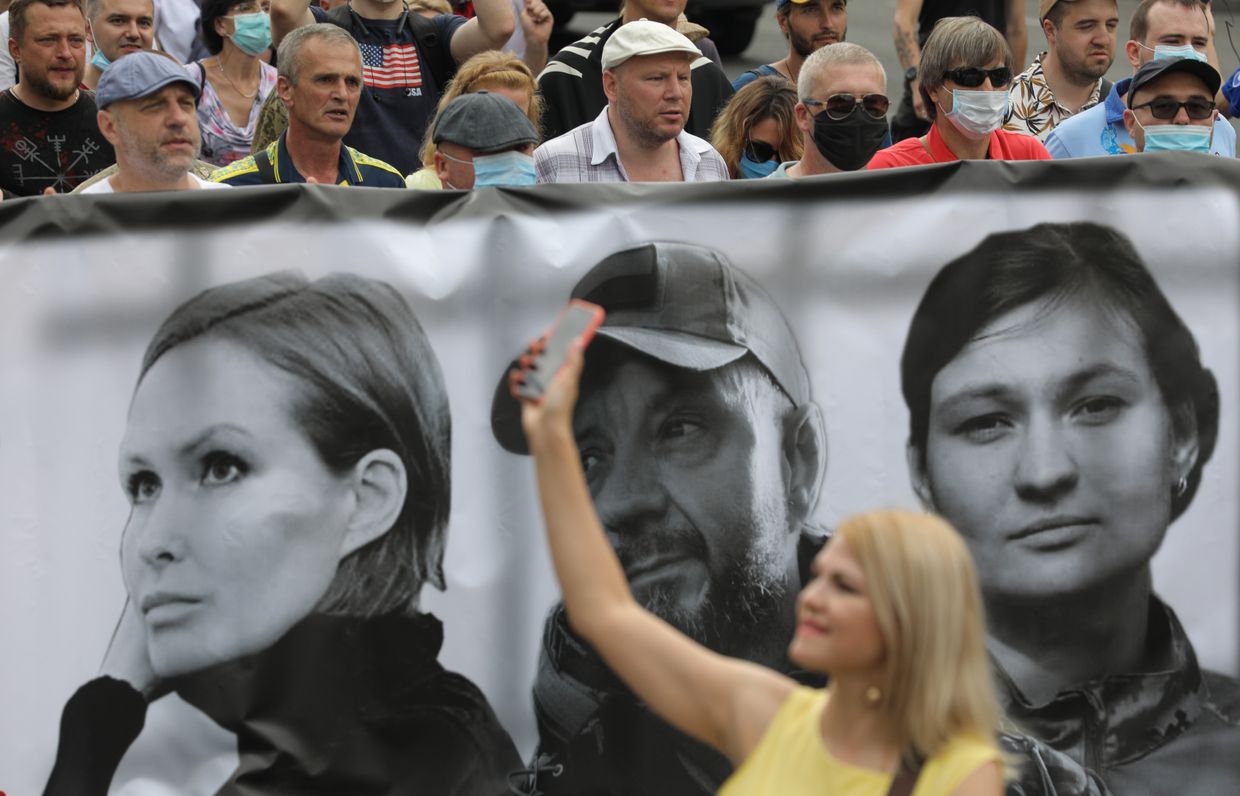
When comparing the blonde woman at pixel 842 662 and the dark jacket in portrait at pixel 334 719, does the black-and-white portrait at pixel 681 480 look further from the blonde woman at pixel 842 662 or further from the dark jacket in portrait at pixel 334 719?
the blonde woman at pixel 842 662

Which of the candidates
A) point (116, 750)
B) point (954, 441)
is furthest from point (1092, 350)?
point (116, 750)

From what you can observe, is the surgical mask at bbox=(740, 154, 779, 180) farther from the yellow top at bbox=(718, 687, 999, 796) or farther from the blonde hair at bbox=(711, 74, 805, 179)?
the yellow top at bbox=(718, 687, 999, 796)

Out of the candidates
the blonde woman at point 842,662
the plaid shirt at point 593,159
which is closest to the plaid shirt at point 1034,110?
the plaid shirt at point 593,159

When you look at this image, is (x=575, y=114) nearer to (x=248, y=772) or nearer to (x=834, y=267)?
(x=834, y=267)

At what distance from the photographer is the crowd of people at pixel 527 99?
5.68 metres

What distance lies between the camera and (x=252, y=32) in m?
7.23

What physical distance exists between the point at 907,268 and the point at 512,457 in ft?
3.69

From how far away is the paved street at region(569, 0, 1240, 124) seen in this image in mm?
14734

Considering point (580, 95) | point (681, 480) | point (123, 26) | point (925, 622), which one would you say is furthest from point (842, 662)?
point (123, 26)

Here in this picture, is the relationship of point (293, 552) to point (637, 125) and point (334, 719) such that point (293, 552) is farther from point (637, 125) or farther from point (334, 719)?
point (637, 125)

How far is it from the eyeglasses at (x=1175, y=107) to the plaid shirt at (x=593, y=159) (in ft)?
4.61

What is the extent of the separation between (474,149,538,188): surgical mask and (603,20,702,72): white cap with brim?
2.51 feet

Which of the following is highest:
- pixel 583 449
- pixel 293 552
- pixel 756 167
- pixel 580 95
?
pixel 580 95

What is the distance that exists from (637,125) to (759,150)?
77 centimetres
